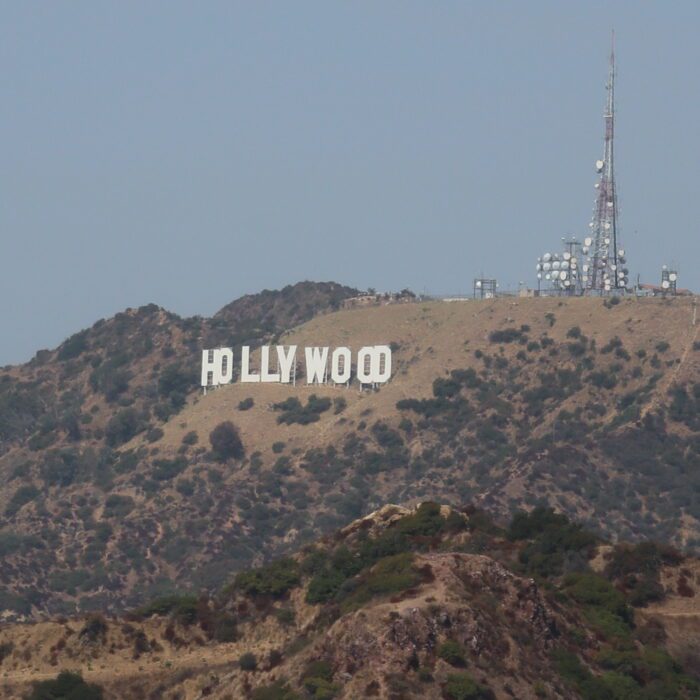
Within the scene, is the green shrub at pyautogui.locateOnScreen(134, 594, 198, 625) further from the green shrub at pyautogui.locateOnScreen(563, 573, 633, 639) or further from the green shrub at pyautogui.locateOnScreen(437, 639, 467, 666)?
the green shrub at pyautogui.locateOnScreen(437, 639, 467, 666)

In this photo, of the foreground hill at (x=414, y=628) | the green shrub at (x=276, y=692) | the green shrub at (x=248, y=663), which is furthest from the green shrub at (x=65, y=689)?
the green shrub at (x=276, y=692)

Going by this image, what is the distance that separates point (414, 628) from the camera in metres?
85.1

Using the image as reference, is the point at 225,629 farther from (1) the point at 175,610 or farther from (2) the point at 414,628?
(2) the point at 414,628

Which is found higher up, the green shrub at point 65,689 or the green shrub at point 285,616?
the green shrub at point 285,616

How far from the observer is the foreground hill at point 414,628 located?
8500cm

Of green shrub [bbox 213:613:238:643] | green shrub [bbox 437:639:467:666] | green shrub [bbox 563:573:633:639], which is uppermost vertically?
green shrub [bbox 563:573:633:639]

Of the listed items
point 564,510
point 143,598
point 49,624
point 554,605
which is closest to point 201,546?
point 143,598

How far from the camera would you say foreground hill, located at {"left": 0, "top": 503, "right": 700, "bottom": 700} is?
85000 millimetres

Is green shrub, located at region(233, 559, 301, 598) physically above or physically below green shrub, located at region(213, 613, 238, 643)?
above

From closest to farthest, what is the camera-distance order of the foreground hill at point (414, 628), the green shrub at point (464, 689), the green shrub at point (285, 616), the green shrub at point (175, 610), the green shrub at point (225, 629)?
1. the green shrub at point (464, 689)
2. the foreground hill at point (414, 628)
3. the green shrub at point (285, 616)
4. the green shrub at point (225, 629)
5. the green shrub at point (175, 610)

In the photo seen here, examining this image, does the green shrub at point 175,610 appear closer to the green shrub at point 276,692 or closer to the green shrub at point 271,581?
the green shrub at point 271,581

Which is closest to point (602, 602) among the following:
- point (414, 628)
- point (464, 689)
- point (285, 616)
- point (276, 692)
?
point (285, 616)

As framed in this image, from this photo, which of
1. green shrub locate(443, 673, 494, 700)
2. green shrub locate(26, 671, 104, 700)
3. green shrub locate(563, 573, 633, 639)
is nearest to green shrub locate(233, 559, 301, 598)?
green shrub locate(563, 573, 633, 639)

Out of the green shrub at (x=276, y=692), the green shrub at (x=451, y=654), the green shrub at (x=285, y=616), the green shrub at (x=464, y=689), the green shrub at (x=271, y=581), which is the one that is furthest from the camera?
the green shrub at (x=271, y=581)
